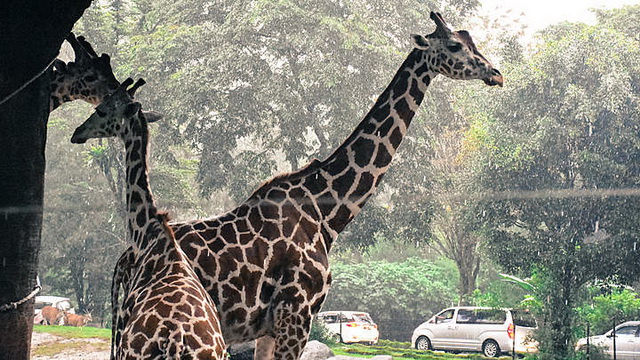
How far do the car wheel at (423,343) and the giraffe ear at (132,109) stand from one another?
18.2m

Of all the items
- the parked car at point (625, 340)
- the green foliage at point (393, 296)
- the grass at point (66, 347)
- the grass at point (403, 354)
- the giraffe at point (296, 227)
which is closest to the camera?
the giraffe at point (296, 227)

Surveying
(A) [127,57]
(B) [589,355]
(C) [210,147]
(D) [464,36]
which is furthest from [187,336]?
(A) [127,57]

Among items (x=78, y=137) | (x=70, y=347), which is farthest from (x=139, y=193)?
(x=70, y=347)

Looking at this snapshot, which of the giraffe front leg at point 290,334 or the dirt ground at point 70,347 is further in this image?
the dirt ground at point 70,347

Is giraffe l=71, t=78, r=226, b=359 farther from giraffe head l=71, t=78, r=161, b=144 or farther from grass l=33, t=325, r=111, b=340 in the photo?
grass l=33, t=325, r=111, b=340

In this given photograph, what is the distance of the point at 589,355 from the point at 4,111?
50.6ft

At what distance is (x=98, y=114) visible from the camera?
4.63 meters

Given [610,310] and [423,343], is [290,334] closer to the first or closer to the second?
[610,310]

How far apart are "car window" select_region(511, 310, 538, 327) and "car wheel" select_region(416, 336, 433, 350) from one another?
3.21m

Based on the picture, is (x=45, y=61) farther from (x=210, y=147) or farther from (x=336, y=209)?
(x=210, y=147)

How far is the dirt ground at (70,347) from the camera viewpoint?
598 inches

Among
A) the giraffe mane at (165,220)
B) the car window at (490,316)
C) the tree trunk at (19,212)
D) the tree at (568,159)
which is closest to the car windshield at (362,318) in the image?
the car window at (490,316)

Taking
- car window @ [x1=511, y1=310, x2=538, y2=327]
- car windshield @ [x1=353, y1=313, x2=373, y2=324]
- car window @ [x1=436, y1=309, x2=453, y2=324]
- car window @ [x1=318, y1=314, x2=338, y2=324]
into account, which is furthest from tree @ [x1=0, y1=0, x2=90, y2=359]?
car window @ [x1=318, y1=314, x2=338, y2=324]

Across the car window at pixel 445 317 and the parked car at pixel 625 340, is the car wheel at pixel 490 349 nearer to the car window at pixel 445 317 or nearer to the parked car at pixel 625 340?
the car window at pixel 445 317
